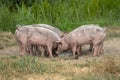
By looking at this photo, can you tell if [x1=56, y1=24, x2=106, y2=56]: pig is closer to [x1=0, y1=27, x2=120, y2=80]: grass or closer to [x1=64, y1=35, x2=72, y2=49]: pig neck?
[x1=64, y1=35, x2=72, y2=49]: pig neck

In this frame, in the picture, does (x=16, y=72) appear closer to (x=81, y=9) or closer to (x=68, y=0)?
(x=81, y=9)

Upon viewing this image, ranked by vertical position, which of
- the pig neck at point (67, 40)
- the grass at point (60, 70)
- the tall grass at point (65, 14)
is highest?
the tall grass at point (65, 14)

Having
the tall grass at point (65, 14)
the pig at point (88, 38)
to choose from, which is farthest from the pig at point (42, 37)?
the tall grass at point (65, 14)

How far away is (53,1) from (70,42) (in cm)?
514

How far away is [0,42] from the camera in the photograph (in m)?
11.5

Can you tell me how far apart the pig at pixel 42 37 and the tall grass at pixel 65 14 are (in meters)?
2.99

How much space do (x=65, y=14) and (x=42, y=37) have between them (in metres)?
3.91

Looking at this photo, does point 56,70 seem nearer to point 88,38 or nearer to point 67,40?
point 88,38

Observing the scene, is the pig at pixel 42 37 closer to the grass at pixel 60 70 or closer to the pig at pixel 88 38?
the pig at pixel 88 38

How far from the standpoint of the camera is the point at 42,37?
9.80m

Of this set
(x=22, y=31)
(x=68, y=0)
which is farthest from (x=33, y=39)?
(x=68, y=0)

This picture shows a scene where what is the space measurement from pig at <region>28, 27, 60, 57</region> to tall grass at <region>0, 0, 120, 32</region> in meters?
2.99

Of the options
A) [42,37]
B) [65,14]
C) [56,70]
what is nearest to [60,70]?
Answer: [56,70]

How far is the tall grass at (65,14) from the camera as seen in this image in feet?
42.9
